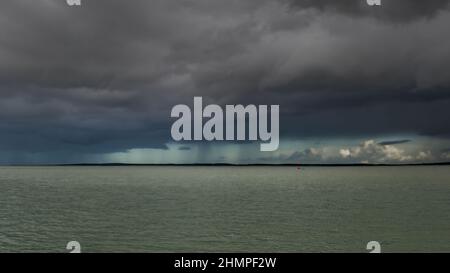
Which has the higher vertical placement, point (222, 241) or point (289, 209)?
point (289, 209)

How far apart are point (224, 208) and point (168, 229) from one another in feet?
83.6

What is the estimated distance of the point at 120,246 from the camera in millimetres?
44469

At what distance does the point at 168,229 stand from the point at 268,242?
15.3 m

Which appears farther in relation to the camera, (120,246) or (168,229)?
(168,229)

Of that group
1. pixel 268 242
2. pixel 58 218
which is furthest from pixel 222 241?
pixel 58 218
